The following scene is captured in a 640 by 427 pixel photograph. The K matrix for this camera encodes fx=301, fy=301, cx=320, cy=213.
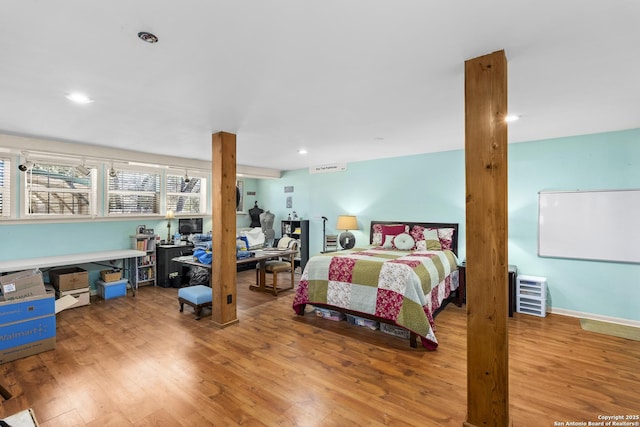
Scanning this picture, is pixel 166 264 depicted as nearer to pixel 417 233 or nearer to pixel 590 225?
pixel 417 233

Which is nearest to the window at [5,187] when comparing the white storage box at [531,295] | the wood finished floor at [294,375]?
the wood finished floor at [294,375]

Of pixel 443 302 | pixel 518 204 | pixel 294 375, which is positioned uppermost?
pixel 518 204

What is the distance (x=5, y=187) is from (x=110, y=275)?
5.94 feet

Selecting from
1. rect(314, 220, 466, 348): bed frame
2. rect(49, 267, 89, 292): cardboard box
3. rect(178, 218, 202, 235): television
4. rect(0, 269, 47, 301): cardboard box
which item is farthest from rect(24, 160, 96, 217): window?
rect(314, 220, 466, 348): bed frame

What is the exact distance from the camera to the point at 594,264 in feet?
12.8

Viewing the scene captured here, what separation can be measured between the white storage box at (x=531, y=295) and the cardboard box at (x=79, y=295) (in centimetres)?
619

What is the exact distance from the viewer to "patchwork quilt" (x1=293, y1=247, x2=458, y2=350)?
10.2 ft

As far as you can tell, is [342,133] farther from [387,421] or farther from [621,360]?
[621,360]

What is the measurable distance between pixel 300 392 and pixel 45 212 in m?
4.83

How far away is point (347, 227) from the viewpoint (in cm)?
580

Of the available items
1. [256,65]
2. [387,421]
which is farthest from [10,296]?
[387,421]

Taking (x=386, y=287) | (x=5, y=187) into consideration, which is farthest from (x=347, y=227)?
(x=5, y=187)

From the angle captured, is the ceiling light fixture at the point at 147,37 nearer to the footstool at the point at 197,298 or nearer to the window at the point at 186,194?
the footstool at the point at 197,298

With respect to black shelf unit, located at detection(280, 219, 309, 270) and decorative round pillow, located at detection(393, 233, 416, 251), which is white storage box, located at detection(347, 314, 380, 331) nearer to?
decorative round pillow, located at detection(393, 233, 416, 251)
